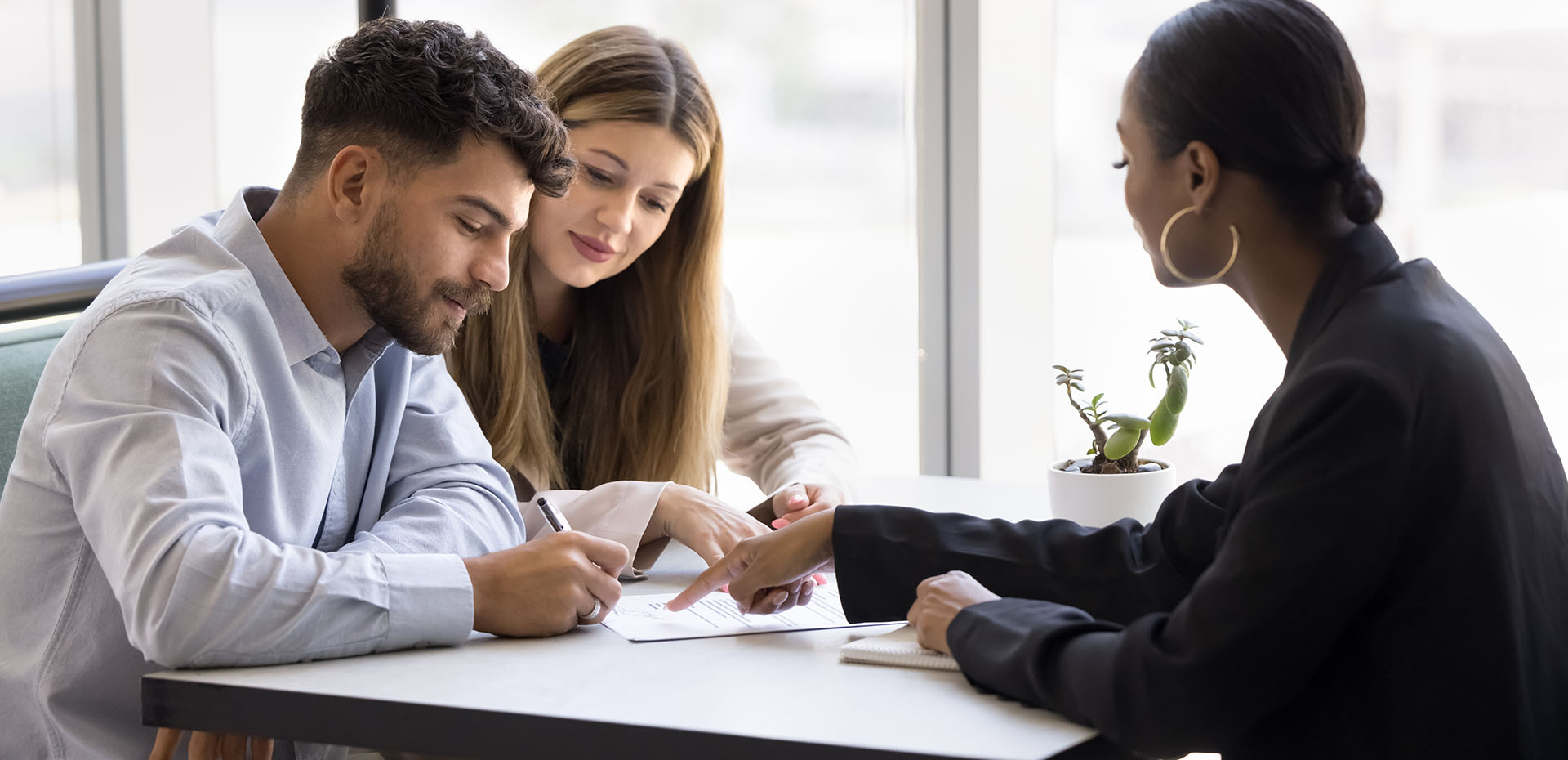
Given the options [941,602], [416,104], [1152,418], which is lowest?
[941,602]

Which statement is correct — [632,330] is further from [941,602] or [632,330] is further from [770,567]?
[941,602]

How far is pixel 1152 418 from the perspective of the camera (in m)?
1.61

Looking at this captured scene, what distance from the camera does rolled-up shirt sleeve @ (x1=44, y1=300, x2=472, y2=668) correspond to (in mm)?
1128

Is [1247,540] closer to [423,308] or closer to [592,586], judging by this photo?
[592,586]

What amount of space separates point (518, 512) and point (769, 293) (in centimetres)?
217

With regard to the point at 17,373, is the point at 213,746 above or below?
below

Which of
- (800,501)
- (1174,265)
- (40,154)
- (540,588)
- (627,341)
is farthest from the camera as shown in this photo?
(40,154)

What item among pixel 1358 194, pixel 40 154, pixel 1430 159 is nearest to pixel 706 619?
pixel 1358 194

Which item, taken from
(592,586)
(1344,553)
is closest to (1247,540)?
(1344,553)

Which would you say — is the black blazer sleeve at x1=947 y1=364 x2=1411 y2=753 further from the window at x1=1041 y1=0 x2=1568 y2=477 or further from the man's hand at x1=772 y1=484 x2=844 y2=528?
the window at x1=1041 y1=0 x2=1568 y2=477

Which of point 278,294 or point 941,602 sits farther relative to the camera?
point 278,294

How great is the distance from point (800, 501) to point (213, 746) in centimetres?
75

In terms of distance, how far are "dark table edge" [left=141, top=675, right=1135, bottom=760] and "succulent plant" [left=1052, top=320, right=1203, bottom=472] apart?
645mm


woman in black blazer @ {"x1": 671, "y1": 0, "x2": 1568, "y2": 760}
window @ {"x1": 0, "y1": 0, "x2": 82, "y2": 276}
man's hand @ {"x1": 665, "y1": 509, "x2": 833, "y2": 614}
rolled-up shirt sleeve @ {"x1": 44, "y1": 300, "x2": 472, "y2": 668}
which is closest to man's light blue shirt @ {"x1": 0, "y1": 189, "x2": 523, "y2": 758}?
rolled-up shirt sleeve @ {"x1": 44, "y1": 300, "x2": 472, "y2": 668}
